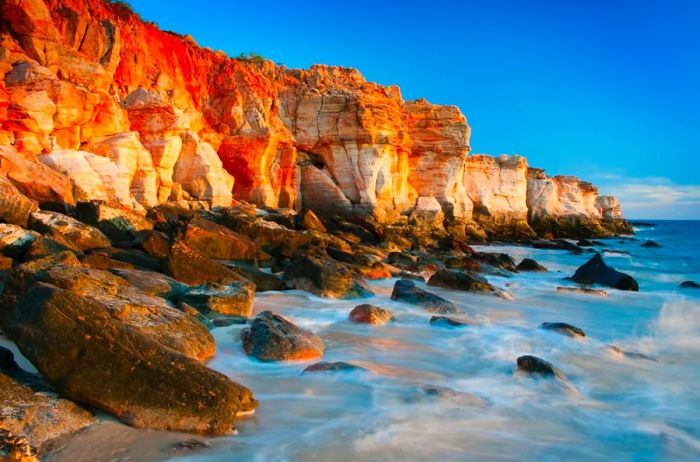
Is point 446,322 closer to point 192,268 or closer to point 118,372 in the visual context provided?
point 192,268

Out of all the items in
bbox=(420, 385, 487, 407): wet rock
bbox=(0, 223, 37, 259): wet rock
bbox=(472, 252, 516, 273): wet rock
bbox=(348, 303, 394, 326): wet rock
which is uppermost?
bbox=(0, 223, 37, 259): wet rock

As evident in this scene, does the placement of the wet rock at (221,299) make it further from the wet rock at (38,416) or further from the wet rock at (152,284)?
the wet rock at (38,416)

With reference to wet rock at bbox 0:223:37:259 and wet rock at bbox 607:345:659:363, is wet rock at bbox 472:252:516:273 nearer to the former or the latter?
wet rock at bbox 607:345:659:363

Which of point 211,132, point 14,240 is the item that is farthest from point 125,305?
point 211,132

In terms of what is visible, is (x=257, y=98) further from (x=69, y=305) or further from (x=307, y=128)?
(x=69, y=305)

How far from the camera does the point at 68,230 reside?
9.70 meters

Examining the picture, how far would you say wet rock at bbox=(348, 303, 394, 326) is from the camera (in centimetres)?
724

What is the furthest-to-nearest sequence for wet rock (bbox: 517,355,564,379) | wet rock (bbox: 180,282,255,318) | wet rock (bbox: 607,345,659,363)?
1. wet rock (bbox: 180,282,255,318)
2. wet rock (bbox: 607,345,659,363)
3. wet rock (bbox: 517,355,564,379)

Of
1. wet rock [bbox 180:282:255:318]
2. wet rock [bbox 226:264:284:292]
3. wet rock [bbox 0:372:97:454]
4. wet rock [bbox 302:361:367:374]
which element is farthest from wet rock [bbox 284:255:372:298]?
wet rock [bbox 0:372:97:454]

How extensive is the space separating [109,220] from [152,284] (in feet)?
19.5

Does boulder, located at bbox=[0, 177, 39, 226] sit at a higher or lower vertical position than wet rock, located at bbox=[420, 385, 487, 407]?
higher

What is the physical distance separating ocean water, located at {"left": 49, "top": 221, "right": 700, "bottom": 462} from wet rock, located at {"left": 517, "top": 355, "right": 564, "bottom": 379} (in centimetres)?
16

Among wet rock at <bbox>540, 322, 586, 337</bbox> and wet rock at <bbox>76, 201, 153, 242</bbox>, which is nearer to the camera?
wet rock at <bbox>540, 322, 586, 337</bbox>

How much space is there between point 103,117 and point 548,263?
18260 millimetres
